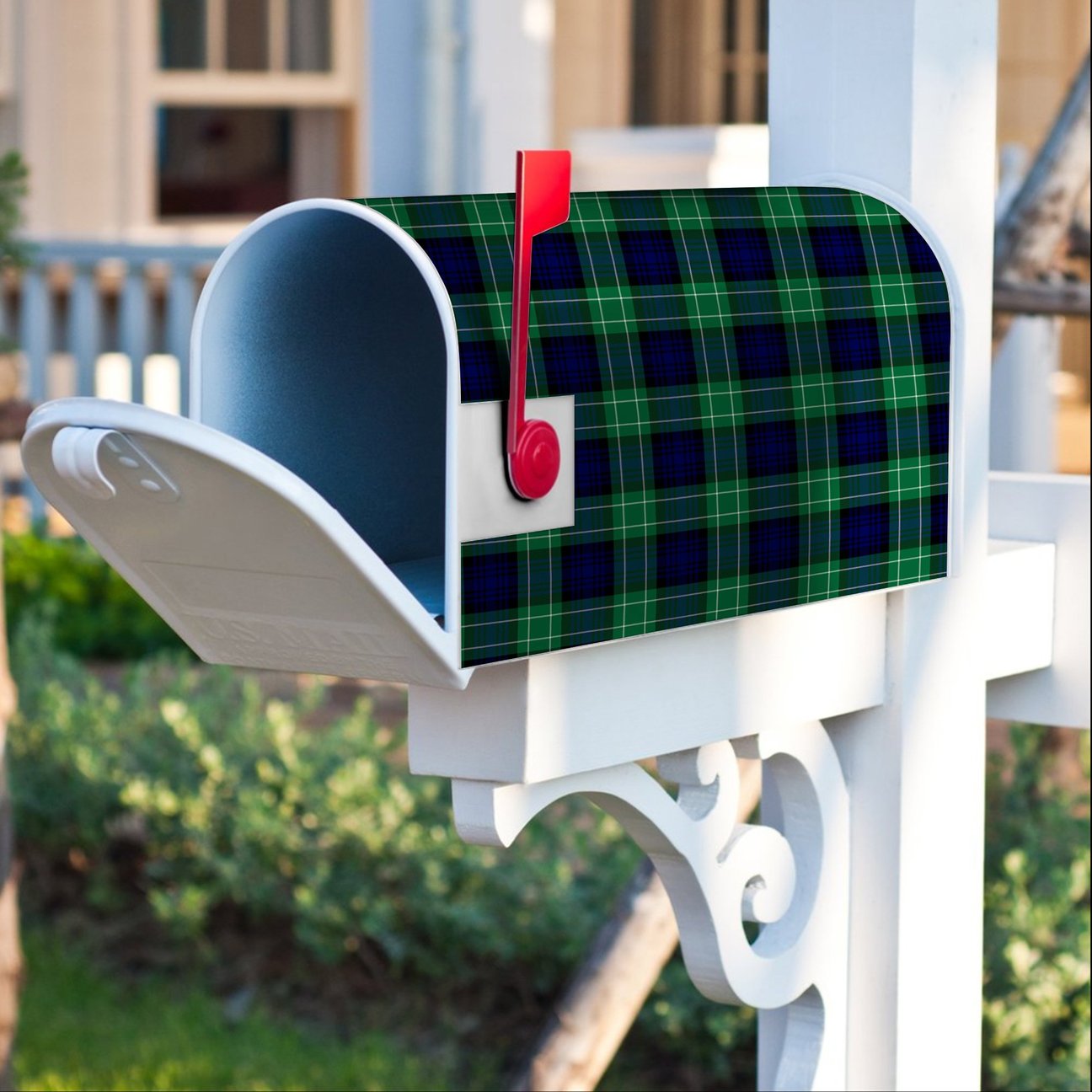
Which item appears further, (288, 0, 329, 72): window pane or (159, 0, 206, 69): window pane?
(288, 0, 329, 72): window pane

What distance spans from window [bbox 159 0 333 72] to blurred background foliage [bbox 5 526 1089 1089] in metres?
4.42

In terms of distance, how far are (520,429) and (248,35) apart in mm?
7537

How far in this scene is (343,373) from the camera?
1.29m

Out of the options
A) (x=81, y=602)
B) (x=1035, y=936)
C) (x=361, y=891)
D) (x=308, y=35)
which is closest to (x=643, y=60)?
(x=308, y=35)

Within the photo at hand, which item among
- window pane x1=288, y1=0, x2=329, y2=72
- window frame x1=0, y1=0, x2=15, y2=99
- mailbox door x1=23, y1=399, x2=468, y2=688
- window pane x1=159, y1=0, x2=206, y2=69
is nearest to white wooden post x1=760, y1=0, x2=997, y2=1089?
mailbox door x1=23, y1=399, x2=468, y2=688

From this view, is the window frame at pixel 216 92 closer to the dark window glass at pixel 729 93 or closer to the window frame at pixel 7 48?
the window frame at pixel 7 48

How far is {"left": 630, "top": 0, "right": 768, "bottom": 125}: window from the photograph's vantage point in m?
9.14

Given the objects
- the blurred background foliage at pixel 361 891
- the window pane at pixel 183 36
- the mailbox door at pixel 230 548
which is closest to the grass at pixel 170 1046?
the blurred background foliage at pixel 361 891

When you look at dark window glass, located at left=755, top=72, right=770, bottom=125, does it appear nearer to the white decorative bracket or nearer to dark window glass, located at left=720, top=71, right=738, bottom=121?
dark window glass, located at left=720, top=71, right=738, bottom=121

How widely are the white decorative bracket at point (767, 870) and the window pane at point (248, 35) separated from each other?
715 centimetres

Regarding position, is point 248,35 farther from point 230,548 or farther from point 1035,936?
point 230,548

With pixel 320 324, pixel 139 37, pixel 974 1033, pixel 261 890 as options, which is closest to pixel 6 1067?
pixel 261 890

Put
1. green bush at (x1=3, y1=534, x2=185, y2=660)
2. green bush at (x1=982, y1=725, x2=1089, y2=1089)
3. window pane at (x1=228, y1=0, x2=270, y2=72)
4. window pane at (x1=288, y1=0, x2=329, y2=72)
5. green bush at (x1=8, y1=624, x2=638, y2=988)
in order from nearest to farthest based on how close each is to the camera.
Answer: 1. green bush at (x1=982, y1=725, x2=1089, y2=1089)
2. green bush at (x1=8, y1=624, x2=638, y2=988)
3. green bush at (x1=3, y1=534, x2=185, y2=660)
4. window pane at (x1=228, y1=0, x2=270, y2=72)
5. window pane at (x1=288, y1=0, x2=329, y2=72)

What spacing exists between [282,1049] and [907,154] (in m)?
2.27
